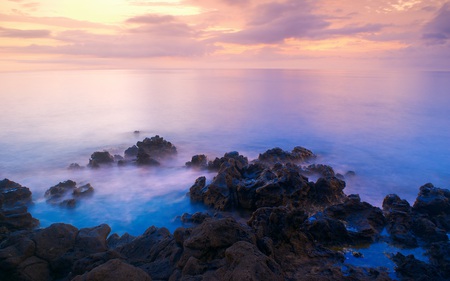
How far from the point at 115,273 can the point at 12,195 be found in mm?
8446

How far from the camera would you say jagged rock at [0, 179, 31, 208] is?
10.6 metres

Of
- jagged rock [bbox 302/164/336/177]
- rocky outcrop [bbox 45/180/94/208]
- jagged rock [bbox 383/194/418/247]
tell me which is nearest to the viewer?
jagged rock [bbox 383/194/418/247]

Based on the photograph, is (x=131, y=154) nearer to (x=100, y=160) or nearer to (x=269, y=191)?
(x=100, y=160)

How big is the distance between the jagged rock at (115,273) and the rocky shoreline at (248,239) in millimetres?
15

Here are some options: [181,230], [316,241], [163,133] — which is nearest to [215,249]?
[181,230]

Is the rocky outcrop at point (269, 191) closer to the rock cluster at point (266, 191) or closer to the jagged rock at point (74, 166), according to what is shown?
the rock cluster at point (266, 191)

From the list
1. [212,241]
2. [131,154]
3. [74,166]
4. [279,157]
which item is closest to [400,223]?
[212,241]

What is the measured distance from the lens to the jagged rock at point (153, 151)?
15695mm

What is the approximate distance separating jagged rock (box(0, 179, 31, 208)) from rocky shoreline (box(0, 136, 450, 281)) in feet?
0.10

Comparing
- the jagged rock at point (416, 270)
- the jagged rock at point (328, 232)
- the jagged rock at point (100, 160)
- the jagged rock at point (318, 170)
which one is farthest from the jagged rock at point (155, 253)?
the jagged rock at point (100, 160)

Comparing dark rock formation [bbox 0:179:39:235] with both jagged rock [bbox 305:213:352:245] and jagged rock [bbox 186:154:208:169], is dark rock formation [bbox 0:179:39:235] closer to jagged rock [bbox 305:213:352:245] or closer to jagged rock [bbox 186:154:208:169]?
jagged rock [bbox 186:154:208:169]

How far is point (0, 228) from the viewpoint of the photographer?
834 cm

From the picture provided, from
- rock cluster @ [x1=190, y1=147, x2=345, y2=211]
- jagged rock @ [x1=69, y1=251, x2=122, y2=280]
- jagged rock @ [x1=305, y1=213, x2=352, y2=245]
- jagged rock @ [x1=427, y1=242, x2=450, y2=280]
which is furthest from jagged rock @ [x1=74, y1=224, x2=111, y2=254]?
jagged rock @ [x1=427, y1=242, x2=450, y2=280]

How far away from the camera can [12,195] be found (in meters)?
10.9
